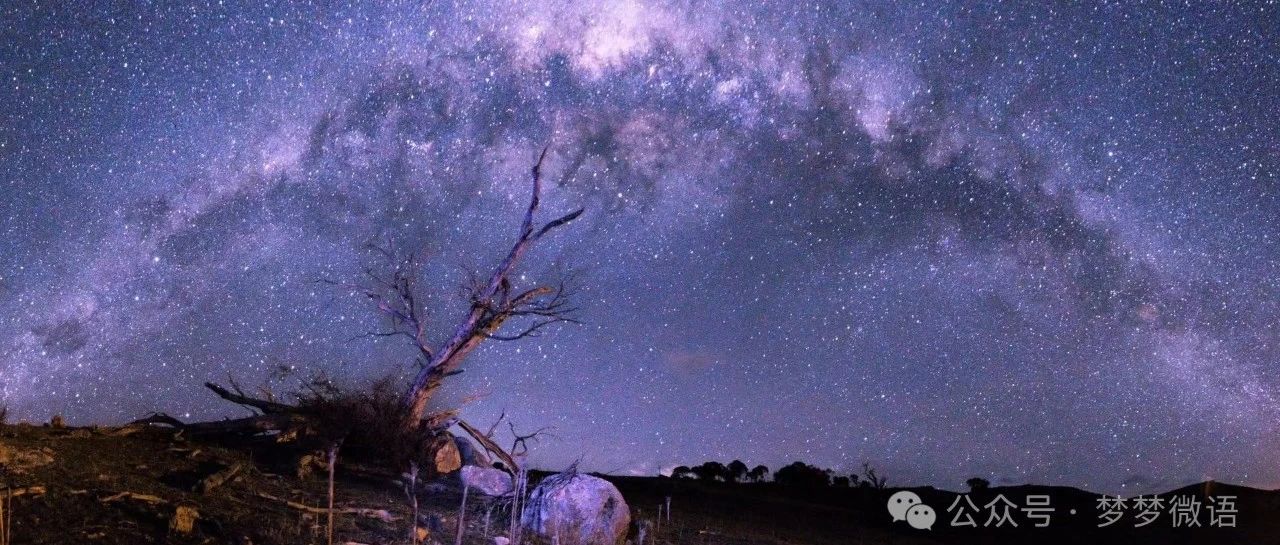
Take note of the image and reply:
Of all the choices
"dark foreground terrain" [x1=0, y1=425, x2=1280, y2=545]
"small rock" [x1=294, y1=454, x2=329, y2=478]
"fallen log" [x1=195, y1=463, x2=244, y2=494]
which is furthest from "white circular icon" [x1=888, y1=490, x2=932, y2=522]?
"fallen log" [x1=195, y1=463, x2=244, y2=494]

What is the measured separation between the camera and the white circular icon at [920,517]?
20131mm

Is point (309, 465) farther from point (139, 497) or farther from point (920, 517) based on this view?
point (920, 517)

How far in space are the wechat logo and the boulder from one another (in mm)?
11767

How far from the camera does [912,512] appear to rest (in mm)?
21391

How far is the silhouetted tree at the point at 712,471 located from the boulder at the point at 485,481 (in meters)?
20.9

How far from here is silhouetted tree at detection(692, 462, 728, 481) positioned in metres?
31.9

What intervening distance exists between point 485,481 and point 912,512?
13.6 m

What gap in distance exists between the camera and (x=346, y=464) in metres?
11.6

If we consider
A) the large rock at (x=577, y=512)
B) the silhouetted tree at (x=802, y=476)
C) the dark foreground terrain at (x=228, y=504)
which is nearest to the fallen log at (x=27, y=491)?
the dark foreground terrain at (x=228, y=504)

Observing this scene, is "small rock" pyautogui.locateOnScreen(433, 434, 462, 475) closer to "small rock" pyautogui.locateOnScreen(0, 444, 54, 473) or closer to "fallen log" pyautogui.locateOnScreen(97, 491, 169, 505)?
"small rock" pyautogui.locateOnScreen(0, 444, 54, 473)

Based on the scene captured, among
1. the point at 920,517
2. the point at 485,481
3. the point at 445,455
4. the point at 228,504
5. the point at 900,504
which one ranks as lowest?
the point at 920,517

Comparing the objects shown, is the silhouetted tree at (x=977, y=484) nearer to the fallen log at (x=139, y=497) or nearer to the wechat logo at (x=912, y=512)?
the wechat logo at (x=912, y=512)

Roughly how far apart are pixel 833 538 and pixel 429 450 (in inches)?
248

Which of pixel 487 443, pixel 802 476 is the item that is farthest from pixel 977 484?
pixel 487 443
